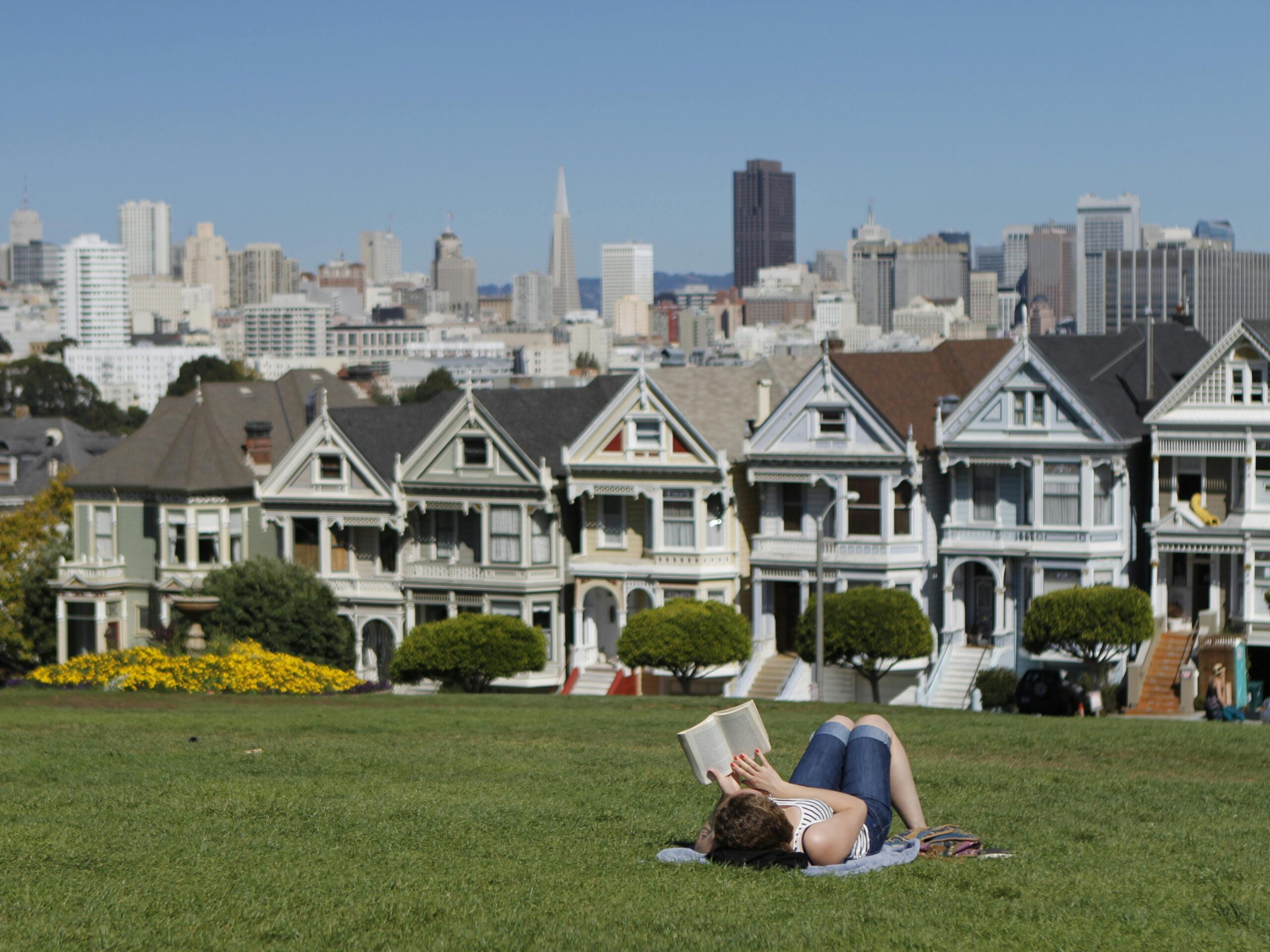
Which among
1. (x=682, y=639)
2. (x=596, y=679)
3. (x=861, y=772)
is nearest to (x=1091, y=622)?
(x=682, y=639)

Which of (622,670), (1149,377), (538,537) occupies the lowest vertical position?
→ (622,670)

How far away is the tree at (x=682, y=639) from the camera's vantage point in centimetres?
4447

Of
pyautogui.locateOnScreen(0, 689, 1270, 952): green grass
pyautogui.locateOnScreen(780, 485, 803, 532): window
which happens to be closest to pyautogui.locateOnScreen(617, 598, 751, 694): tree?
pyautogui.locateOnScreen(780, 485, 803, 532): window

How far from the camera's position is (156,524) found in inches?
2133

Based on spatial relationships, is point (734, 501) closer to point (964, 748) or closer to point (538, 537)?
point (538, 537)

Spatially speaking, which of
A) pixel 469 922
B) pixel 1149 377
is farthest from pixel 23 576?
pixel 469 922

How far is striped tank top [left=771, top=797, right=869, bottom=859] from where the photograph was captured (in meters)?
14.3

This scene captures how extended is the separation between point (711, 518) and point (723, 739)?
33.7 m

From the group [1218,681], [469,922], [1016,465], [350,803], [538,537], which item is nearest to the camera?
[469,922]

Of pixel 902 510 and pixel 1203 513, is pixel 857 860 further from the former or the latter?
pixel 902 510

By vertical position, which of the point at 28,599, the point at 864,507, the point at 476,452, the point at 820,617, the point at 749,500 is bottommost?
the point at 28,599

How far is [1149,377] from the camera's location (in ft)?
156

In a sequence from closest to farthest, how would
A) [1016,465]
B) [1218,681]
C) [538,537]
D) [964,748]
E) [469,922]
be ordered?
[469,922] → [964,748] → [1218,681] → [1016,465] → [538,537]

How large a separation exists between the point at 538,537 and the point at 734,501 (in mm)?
5382
